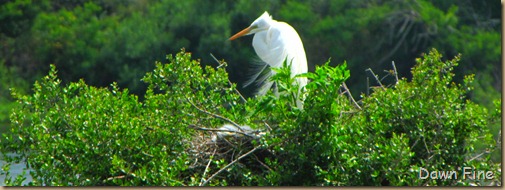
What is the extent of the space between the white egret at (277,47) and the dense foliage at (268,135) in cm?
84

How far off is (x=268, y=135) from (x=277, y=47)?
1559 mm

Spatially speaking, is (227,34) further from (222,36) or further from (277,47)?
(277,47)

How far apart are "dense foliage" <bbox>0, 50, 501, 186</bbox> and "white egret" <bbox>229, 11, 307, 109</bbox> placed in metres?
0.84

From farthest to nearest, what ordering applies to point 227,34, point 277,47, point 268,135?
point 227,34 < point 277,47 < point 268,135

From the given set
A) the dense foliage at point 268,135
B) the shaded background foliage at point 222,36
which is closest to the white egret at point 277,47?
the dense foliage at point 268,135

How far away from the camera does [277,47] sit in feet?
16.0

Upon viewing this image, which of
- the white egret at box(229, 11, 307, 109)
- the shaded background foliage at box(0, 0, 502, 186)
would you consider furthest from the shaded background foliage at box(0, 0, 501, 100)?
the white egret at box(229, 11, 307, 109)

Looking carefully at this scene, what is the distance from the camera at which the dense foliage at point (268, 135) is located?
129 inches

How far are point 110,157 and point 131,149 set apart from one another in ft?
0.29

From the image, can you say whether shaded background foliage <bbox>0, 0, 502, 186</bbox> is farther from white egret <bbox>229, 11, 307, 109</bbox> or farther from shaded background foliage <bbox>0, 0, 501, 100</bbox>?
white egret <bbox>229, 11, 307, 109</bbox>

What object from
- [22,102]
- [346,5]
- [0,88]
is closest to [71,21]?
[0,88]

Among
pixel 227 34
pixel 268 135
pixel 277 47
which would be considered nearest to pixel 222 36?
pixel 227 34

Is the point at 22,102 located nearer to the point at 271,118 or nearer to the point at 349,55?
the point at 271,118

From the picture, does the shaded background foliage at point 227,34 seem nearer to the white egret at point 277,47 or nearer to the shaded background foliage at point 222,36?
the shaded background foliage at point 222,36
